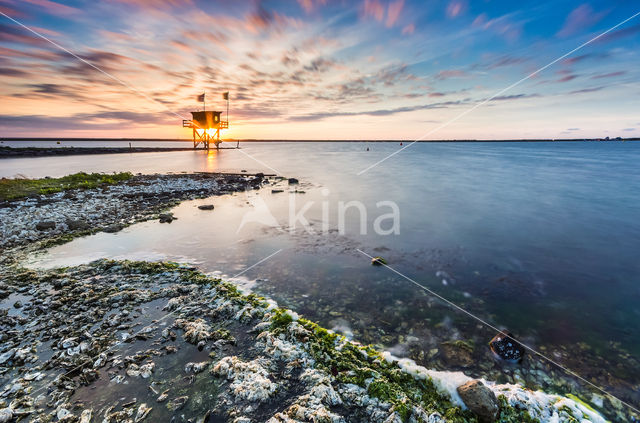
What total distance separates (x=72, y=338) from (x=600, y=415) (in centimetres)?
988

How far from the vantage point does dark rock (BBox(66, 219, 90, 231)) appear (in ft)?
39.9

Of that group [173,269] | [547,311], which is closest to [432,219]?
[547,311]

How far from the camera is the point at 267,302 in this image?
24.1ft

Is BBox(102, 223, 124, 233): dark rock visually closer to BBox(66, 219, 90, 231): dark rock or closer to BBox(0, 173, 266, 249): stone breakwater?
BBox(0, 173, 266, 249): stone breakwater

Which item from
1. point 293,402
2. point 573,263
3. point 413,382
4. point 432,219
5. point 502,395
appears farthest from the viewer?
point 432,219

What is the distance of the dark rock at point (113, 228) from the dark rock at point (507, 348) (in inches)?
583

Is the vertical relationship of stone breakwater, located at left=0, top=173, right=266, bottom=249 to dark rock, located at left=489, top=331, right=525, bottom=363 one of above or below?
above

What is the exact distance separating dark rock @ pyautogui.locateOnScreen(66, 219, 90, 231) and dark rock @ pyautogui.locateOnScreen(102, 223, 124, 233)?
945 millimetres

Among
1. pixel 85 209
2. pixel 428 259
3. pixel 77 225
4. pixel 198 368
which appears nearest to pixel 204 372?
pixel 198 368

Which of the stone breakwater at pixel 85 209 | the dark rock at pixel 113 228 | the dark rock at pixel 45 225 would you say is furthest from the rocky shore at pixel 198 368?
the dark rock at pixel 45 225

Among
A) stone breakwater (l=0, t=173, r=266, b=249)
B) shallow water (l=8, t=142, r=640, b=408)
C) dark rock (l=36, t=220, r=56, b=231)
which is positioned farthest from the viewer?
dark rock (l=36, t=220, r=56, b=231)

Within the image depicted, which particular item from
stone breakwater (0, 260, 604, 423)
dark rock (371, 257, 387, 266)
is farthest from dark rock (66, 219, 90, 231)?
dark rock (371, 257, 387, 266)

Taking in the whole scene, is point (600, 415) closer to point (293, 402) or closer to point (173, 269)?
point (293, 402)

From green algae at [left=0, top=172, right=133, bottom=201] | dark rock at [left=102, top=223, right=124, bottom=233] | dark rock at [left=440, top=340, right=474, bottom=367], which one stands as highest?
green algae at [left=0, top=172, right=133, bottom=201]
